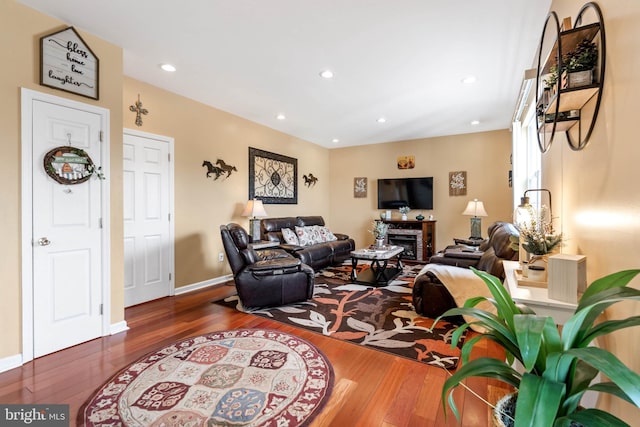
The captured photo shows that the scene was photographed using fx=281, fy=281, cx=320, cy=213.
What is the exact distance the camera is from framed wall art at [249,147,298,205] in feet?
17.3

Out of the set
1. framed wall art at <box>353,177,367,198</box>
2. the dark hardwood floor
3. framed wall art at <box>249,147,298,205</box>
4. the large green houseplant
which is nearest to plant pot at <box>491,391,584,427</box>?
the large green houseplant

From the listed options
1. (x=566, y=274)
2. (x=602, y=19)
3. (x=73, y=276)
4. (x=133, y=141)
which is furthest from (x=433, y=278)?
(x=133, y=141)

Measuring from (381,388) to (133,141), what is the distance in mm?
3833

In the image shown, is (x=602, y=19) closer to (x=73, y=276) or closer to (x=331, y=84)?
(x=331, y=84)

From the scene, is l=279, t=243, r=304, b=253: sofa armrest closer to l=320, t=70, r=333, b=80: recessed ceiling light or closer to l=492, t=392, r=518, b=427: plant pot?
l=320, t=70, r=333, b=80: recessed ceiling light

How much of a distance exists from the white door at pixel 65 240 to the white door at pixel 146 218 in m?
0.88

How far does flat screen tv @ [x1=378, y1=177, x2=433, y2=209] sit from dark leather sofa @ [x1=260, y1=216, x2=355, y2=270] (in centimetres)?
152

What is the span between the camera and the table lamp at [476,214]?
17.3 feet

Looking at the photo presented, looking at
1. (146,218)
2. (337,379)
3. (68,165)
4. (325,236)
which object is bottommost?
(337,379)

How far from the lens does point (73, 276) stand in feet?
8.30

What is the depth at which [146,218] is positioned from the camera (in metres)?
3.71

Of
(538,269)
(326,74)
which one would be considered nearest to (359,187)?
(326,74)

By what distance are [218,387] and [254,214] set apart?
10.00ft

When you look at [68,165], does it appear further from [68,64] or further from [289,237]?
[289,237]
